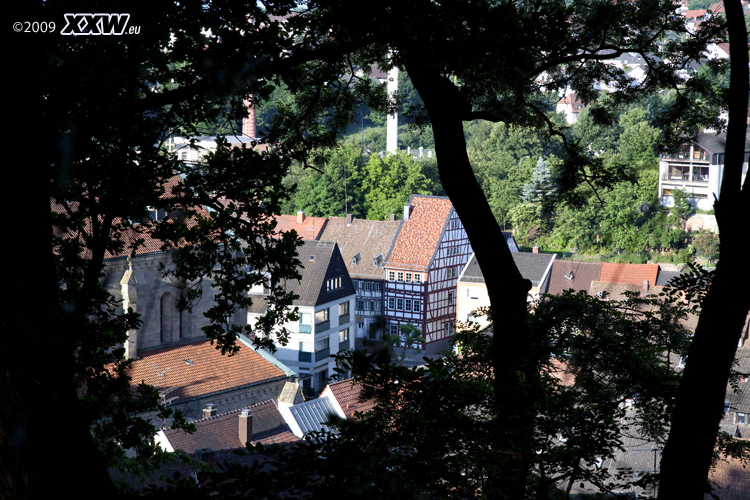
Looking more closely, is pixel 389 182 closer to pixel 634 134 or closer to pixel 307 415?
pixel 634 134

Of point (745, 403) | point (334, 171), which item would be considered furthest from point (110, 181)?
point (334, 171)

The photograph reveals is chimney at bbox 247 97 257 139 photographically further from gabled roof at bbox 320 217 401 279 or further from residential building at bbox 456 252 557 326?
residential building at bbox 456 252 557 326

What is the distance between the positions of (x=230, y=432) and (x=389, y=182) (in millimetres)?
35649

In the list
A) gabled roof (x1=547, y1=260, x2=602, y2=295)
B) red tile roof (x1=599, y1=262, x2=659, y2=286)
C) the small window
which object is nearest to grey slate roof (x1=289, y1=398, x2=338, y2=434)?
the small window

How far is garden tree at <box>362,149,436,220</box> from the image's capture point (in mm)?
53688

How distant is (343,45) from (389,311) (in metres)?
35.8

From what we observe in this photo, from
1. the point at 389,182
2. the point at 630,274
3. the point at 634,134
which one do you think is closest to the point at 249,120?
the point at 630,274

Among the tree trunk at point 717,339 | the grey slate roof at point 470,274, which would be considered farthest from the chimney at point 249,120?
the grey slate roof at point 470,274

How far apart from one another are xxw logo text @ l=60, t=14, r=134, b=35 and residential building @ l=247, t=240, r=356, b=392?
2720 cm

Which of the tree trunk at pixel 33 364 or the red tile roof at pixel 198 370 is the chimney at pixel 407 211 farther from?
the tree trunk at pixel 33 364

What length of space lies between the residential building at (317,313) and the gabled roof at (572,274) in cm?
1070

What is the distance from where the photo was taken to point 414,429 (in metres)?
3.68

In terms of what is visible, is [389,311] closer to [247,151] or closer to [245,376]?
[245,376]

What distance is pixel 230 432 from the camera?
20234 millimetres
